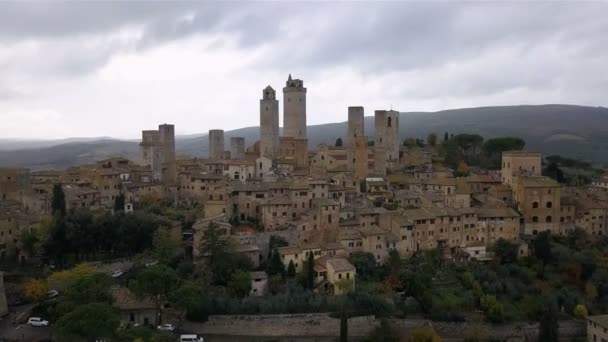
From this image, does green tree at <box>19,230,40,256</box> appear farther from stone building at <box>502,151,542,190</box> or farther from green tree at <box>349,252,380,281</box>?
stone building at <box>502,151,542,190</box>

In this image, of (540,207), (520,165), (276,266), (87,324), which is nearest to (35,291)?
(87,324)

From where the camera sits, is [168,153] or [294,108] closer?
[168,153]

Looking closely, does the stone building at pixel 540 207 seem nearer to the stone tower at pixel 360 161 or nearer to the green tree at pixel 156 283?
the stone tower at pixel 360 161

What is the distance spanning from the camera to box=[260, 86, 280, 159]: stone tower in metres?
45.0

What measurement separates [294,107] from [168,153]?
1202 centimetres

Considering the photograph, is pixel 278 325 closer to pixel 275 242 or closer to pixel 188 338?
pixel 188 338

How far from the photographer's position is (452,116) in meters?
149

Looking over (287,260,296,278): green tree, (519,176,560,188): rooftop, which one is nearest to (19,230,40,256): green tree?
(287,260,296,278): green tree

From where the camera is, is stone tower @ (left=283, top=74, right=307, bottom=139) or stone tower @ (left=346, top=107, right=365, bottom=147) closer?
stone tower @ (left=346, top=107, right=365, bottom=147)

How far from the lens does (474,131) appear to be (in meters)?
111

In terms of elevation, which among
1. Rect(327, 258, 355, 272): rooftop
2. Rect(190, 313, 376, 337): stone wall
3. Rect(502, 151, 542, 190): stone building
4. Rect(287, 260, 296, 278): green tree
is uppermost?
Rect(502, 151, 542, 190): stone building

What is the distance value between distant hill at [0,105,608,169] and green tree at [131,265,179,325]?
147ft

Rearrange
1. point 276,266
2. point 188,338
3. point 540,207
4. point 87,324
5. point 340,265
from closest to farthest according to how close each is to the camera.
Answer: point 87,324, point 188,338, point 340,265, point 276,266, point 540,207

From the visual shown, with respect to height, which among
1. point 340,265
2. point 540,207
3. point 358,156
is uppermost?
point 358,156
